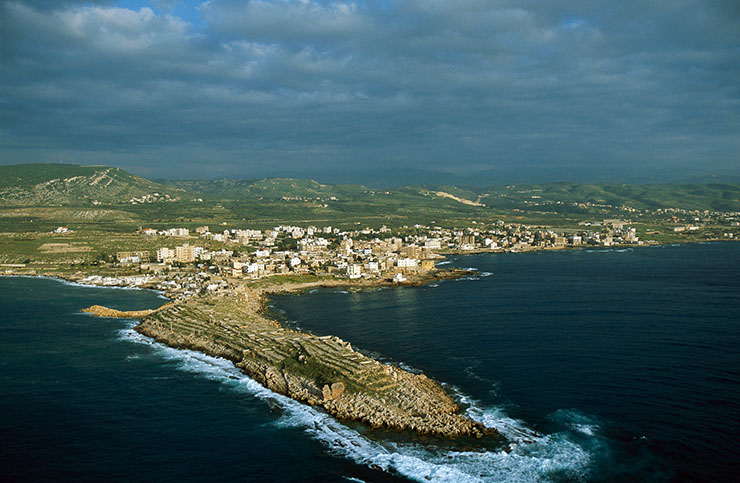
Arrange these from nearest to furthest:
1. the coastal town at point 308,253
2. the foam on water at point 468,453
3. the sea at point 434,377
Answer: the foam on water at point 468,453, the sea at point 434,377, the coastal town at point 308,253

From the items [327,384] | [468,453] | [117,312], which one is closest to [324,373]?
[327,384]

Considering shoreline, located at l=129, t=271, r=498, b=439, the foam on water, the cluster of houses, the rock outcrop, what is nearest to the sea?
the foam on water

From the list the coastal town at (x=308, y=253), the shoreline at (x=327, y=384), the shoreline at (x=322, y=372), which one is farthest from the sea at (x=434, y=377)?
the coastal town at (x=308, y=253)

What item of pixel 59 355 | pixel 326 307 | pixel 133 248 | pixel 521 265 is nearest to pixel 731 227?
pixel 521 265

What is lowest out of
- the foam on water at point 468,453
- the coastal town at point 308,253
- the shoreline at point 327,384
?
the foam on water at point 468,453

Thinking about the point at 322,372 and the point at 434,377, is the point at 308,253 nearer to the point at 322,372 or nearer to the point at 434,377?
the point at 434,377

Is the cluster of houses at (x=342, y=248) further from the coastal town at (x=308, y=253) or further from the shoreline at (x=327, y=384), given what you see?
the shoreline at (x=327, y=384)
